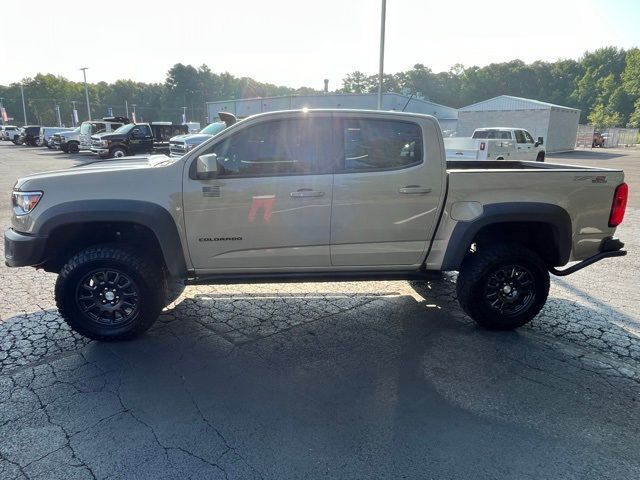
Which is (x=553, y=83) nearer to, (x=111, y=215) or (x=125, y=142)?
(x=125, y=142)

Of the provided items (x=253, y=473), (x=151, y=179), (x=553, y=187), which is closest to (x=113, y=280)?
(x=151, y=179)

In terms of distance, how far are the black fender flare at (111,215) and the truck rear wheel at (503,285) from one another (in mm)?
2701

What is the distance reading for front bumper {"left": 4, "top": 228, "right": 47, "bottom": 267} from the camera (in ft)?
11.7

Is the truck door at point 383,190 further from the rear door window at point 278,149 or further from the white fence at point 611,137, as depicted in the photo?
the white fence at point 611,137

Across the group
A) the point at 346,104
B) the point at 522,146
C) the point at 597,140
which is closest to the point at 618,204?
the point at 522,146

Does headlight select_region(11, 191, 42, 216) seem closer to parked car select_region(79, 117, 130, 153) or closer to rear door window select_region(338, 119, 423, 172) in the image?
rear door window select_region(338, 119, 423, 172)

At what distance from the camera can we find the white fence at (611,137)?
4547cm

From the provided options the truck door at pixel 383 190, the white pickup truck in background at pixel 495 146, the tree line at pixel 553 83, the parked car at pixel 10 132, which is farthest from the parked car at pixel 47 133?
the tree line at pixel 553 83

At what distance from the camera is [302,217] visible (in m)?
3.77

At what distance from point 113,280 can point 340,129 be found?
238 cm

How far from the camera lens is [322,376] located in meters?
3.36

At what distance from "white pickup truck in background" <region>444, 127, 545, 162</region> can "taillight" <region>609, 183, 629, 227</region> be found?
10.6m

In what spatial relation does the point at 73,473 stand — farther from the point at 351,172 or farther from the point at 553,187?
the point at 553,187

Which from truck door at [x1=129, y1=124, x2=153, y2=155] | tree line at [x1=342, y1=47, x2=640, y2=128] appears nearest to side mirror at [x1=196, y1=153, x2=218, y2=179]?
truck door at [x1=129, y1=124, x2=153, y2=155]
